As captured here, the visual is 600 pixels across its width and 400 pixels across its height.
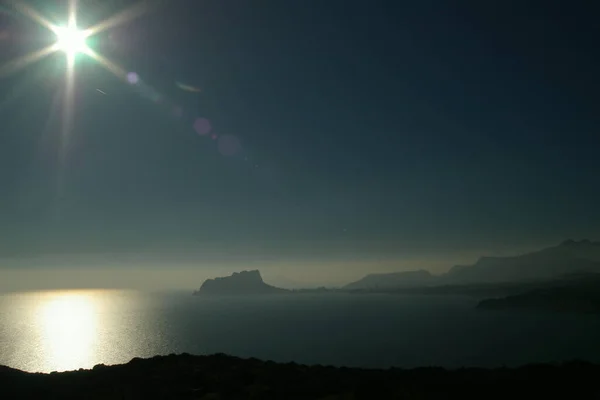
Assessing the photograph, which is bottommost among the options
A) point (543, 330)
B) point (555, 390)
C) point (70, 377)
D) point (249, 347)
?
point (543, 330)

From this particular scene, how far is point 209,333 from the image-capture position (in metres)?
185

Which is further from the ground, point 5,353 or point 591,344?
point 5,353

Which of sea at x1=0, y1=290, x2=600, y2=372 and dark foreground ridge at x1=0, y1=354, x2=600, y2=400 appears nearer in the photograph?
dark foreground ridge at x1=0, y1=354, x2=600, y2=400

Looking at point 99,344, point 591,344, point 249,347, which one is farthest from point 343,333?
point 99,344

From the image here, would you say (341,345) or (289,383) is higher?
(289,383)

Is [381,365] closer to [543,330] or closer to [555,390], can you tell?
[555,390]

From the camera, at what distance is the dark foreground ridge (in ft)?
93.6

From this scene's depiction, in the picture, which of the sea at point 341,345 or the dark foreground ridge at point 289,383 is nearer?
the dark foreground ridge at point 289,383

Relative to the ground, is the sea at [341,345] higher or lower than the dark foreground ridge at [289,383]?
lower

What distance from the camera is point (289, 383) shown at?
33.6 metres

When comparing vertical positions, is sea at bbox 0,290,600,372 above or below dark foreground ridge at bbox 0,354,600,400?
below

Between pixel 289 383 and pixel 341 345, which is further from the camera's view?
pixel 341 345

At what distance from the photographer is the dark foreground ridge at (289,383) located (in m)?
28.5

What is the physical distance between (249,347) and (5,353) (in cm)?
9605
